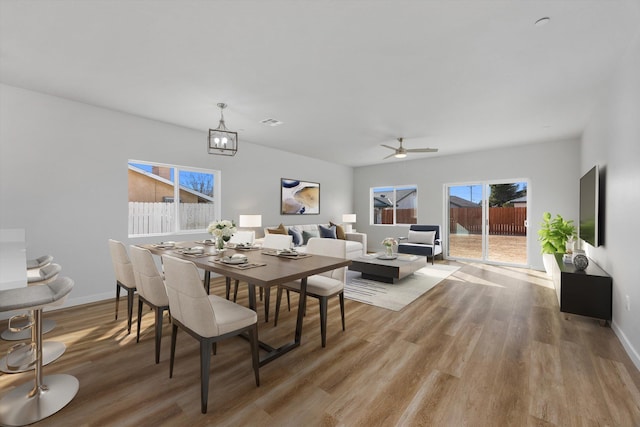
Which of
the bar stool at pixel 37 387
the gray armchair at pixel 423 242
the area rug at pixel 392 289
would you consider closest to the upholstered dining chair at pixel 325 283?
the area rug at pixel 392 289

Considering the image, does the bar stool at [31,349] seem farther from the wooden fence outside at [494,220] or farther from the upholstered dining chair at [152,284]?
the wooden fence outside at [494,220]

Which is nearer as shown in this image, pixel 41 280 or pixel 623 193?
pixel 41 280

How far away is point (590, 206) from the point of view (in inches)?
135

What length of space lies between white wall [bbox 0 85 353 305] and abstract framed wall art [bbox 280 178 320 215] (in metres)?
2.14

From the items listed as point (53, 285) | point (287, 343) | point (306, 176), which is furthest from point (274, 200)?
point (53, 285)

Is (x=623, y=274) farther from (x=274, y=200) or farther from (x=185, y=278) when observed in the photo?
(x=274, y=200)

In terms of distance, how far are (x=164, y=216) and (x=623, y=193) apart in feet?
18.2

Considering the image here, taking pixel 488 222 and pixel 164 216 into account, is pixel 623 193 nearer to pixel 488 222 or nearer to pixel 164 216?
pixel 488 222

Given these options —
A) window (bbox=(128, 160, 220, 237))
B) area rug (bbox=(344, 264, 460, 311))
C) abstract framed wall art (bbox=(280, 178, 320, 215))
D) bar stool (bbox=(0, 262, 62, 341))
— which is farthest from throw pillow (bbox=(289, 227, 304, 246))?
bar stool (bbox=(0, 262, 62, 341))

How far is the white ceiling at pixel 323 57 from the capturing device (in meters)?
1.95

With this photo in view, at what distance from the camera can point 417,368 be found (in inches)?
84.4

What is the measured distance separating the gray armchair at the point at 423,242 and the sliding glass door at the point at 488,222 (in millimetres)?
621

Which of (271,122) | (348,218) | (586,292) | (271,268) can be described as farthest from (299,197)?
(586,292)

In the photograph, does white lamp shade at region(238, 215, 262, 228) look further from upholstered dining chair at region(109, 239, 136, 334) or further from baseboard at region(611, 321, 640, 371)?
baseboard at region(611, 321, 640, 371)
